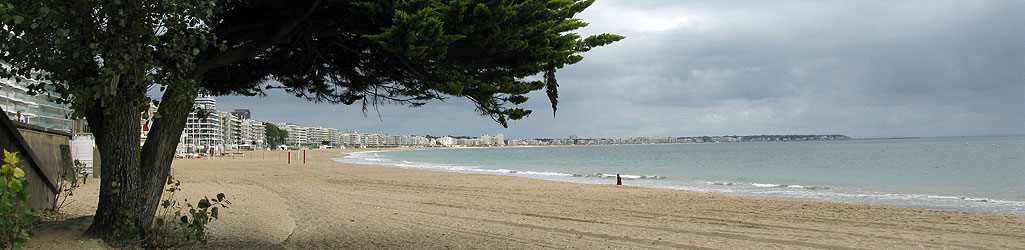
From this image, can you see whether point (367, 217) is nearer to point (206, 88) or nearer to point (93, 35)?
point (206, 88)

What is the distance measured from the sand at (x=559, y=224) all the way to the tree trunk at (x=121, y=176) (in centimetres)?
30

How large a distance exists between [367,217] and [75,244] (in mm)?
5770

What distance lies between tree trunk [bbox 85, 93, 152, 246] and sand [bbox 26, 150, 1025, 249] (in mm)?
297

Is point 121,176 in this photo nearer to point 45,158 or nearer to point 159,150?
point 159,150

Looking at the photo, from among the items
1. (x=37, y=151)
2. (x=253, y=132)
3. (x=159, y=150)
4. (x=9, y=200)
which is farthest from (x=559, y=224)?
(x=253, y=132)

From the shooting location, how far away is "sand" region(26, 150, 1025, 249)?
7.73m

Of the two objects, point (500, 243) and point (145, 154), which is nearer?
point (145, 154)

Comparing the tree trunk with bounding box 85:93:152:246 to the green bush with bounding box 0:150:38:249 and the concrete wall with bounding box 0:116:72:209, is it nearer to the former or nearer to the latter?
the concrete wall with bounding box 0:116:72:209

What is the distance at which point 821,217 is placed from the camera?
12797mm

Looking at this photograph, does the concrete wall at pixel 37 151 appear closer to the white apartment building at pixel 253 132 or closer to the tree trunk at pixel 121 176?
the tree trunk at pixel 121 176

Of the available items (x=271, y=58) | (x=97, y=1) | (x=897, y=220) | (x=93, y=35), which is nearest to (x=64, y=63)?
(x=93, y=35)

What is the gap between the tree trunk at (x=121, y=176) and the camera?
4.74 metres

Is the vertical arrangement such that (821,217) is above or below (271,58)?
below

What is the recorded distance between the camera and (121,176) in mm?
4793
